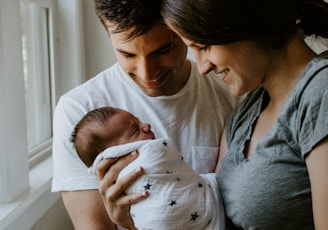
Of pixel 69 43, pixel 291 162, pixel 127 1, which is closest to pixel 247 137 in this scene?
pixel 291 162

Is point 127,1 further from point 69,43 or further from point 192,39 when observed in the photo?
point 69,43

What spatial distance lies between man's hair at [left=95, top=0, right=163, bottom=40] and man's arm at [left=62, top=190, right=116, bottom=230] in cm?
50

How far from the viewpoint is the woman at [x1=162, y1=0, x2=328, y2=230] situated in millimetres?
849

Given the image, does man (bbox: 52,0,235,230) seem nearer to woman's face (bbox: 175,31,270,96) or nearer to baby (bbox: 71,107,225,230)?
baby (bbox: 71,107,225,230)

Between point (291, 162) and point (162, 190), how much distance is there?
335 millimetres

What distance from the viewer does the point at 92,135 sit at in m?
1.17

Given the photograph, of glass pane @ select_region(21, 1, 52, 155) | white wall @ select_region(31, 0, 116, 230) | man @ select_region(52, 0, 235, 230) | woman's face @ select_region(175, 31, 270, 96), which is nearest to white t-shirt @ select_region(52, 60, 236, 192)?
man @ select_region(52, 0, 235, 230)

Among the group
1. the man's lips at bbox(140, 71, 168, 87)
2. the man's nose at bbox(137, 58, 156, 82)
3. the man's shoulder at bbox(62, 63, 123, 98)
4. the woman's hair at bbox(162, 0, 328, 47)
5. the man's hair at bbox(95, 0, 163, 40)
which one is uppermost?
the woman's hair at bbox(162, 0, 328, 47)

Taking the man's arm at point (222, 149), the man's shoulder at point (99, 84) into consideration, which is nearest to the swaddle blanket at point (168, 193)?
the man's arm at point (222, 149)

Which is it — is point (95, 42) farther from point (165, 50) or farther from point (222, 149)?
point (222, 149)

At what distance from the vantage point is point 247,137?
44.5 inches

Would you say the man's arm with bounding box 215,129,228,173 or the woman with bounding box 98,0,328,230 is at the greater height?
the woman with bounding box 98,0,328,230

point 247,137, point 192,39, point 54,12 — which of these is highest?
point 192,39

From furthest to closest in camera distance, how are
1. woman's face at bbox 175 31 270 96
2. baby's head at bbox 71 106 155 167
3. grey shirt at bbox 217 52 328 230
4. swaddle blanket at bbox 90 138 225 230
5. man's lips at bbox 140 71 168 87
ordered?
man's lips at bbox 140 71 168 87 → baby's head at bbox 71 106 155 167 → swaddle blanket at bbox 90 138 225 230 → woman's face at bbox 175 31 270 96 → grey shirt at bbox 217 52 328 230
